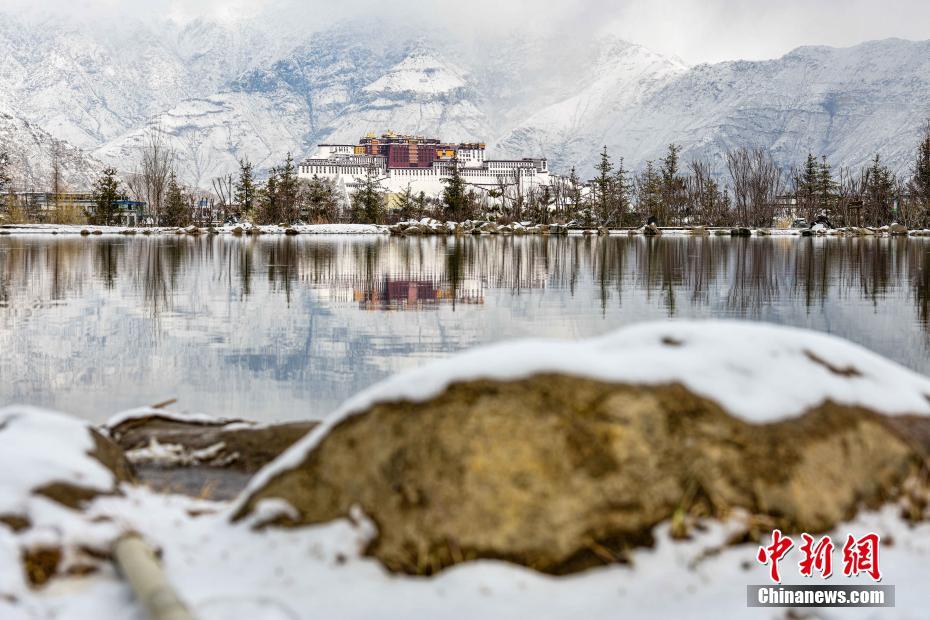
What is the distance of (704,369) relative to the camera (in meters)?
3.53

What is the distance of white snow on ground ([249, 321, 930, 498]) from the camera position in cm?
342

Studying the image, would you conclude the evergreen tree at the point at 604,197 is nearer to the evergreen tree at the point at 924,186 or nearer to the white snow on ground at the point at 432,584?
the evergreen tree at the point at 924,186

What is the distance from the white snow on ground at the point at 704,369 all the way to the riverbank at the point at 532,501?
0.01m

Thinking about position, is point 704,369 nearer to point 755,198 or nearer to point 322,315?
point 322,315

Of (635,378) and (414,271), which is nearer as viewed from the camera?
(635,378)

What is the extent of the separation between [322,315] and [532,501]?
31.9 ft

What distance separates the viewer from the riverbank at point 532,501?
3.18 metres

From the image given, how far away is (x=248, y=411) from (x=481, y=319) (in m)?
5.54

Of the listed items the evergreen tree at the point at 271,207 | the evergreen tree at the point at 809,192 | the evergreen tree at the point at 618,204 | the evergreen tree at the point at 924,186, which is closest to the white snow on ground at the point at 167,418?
the evergreen tree at the point at 924,186

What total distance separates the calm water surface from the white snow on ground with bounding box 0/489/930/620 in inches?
133

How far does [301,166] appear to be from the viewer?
18100cm

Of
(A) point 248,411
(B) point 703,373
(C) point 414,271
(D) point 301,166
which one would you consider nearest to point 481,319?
(A) point 248,411

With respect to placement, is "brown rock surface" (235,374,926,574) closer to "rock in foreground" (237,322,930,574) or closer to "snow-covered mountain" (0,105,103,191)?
"rock in foreground" (237,322,930,574)

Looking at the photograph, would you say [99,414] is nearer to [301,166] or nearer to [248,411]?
[248,411]
